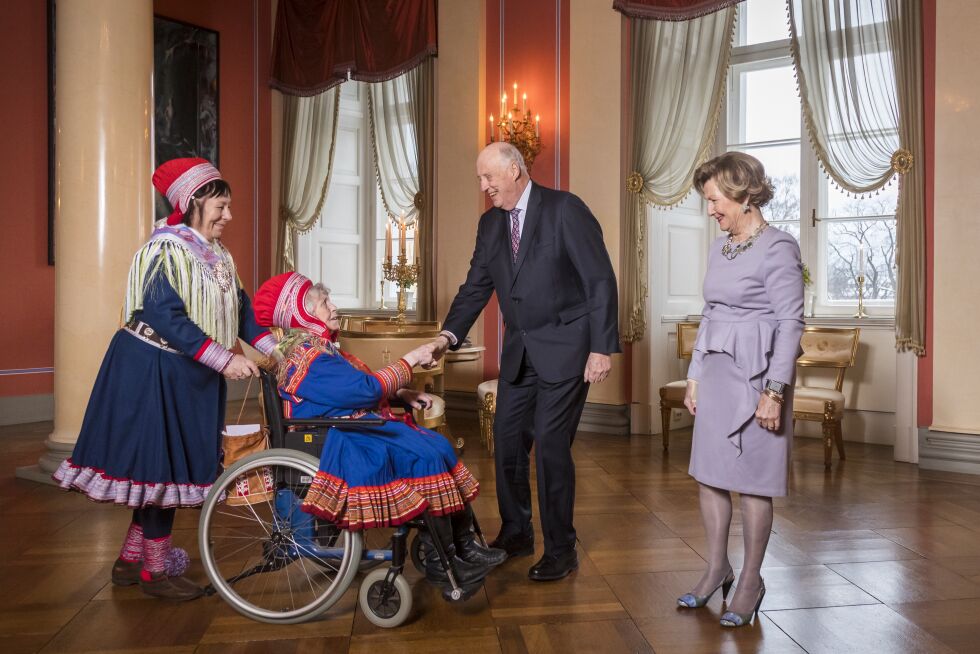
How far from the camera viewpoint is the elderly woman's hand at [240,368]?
2.52m

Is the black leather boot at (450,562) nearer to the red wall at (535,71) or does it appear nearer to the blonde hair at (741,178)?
the blonde hair at (741,178)

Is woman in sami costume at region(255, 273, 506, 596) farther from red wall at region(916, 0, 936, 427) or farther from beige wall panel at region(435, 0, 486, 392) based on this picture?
beige wall panel at region(435, 0, 486, 392)

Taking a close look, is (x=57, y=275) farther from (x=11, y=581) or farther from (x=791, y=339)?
(x=791, y=339)

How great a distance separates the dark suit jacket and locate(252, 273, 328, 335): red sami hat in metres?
0.73

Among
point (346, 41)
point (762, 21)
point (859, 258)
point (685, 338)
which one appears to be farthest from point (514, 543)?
point (346, 41)

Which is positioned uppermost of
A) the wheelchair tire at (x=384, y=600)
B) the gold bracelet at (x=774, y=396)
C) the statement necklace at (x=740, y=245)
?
the statement necklace at (x=740, y=245)

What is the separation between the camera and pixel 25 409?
21.6 feet

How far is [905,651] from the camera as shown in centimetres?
233

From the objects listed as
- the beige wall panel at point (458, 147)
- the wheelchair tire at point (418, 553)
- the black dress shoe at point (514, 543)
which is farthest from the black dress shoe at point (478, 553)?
the beige wall panel at point (458, 147)

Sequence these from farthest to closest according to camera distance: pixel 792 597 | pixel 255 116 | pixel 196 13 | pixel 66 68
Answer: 1. pixel 255 116
2. pixel 196 13
3. pixel 66 68
4. pixel 792 597

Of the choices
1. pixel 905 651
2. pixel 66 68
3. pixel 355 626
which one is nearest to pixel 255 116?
pixel 66 68

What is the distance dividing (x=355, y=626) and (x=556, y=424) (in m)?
0.95

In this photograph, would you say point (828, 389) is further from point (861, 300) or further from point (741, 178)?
point (741, 178)

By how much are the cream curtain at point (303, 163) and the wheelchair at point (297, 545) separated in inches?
228
